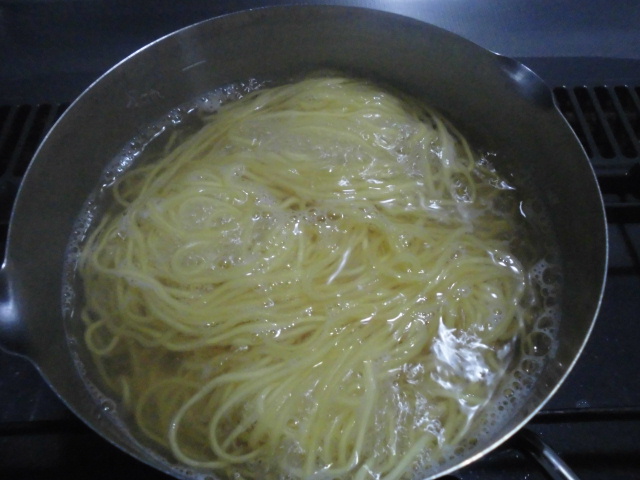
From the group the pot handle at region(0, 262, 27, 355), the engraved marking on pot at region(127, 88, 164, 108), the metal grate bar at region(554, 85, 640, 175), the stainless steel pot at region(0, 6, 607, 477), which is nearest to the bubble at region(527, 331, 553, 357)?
the stainless steel pot at region(0, 6, 607, 477)

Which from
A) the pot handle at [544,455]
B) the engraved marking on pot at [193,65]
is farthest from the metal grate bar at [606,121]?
the engraved marking on pot at [193,65]

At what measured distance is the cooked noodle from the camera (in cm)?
119

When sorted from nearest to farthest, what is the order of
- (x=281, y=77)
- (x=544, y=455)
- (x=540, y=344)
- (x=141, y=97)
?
(x=544, y=455) → (x=540, y=344) → (x=141, y=97) → (x=281, y=77)

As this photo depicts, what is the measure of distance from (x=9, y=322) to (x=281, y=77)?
112 centimetres

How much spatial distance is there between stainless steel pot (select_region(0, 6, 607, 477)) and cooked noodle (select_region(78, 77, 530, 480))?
3.7 inches

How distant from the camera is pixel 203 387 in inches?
48.4

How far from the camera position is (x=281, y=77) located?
1.80 metres

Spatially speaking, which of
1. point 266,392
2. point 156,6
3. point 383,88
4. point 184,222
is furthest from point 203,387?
point 156,6

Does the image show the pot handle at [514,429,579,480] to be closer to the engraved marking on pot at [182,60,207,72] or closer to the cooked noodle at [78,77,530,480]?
the cooked noodle at [78,77,530,480]

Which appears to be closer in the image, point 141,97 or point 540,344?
point 540,344

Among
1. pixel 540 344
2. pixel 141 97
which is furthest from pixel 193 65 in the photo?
pixel 540 344

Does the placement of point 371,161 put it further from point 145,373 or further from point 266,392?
point 145,373

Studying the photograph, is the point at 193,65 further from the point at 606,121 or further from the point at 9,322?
the point at 606,121

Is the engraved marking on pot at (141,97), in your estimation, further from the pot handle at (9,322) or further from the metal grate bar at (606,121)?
the metal grate bar at (606,121)
